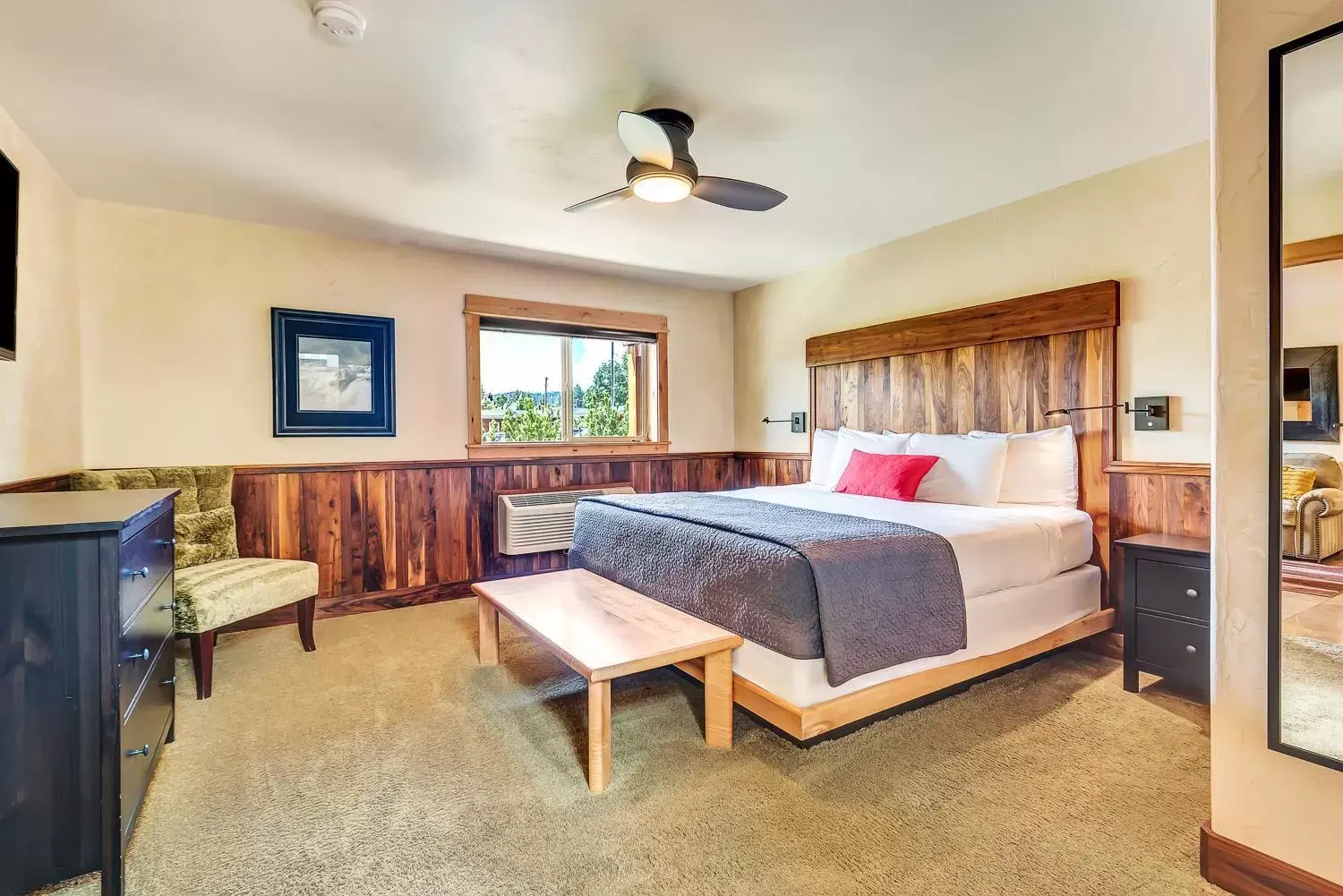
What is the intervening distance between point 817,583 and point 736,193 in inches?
66.9

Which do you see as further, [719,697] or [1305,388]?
[719,697]

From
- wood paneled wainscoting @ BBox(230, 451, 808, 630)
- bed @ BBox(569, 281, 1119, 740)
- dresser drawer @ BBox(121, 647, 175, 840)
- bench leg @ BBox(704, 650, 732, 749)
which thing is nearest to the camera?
dresser drawer @ BBox(121, 647, 175, 840)

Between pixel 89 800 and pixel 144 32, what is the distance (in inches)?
85.0

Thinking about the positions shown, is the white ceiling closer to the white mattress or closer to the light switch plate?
the light switch plate

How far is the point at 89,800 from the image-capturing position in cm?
142

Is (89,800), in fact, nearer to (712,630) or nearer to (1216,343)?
(712,630)

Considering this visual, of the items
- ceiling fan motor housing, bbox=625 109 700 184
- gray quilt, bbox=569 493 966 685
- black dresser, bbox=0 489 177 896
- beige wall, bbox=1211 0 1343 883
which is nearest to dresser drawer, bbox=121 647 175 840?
black dresser, bbox=0 489 177 896

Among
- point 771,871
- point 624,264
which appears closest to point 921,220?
→ point 624,264

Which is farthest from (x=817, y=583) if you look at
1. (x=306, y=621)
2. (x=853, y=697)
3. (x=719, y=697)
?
(x=306, y=621)

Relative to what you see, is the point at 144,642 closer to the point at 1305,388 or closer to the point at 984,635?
the point at 984,635

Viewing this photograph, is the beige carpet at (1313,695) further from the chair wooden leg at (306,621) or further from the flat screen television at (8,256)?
the flat screen television at (8,256)

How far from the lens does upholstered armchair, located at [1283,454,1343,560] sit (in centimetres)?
140

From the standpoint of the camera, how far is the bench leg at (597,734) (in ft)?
6.08

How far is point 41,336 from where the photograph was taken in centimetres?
271
